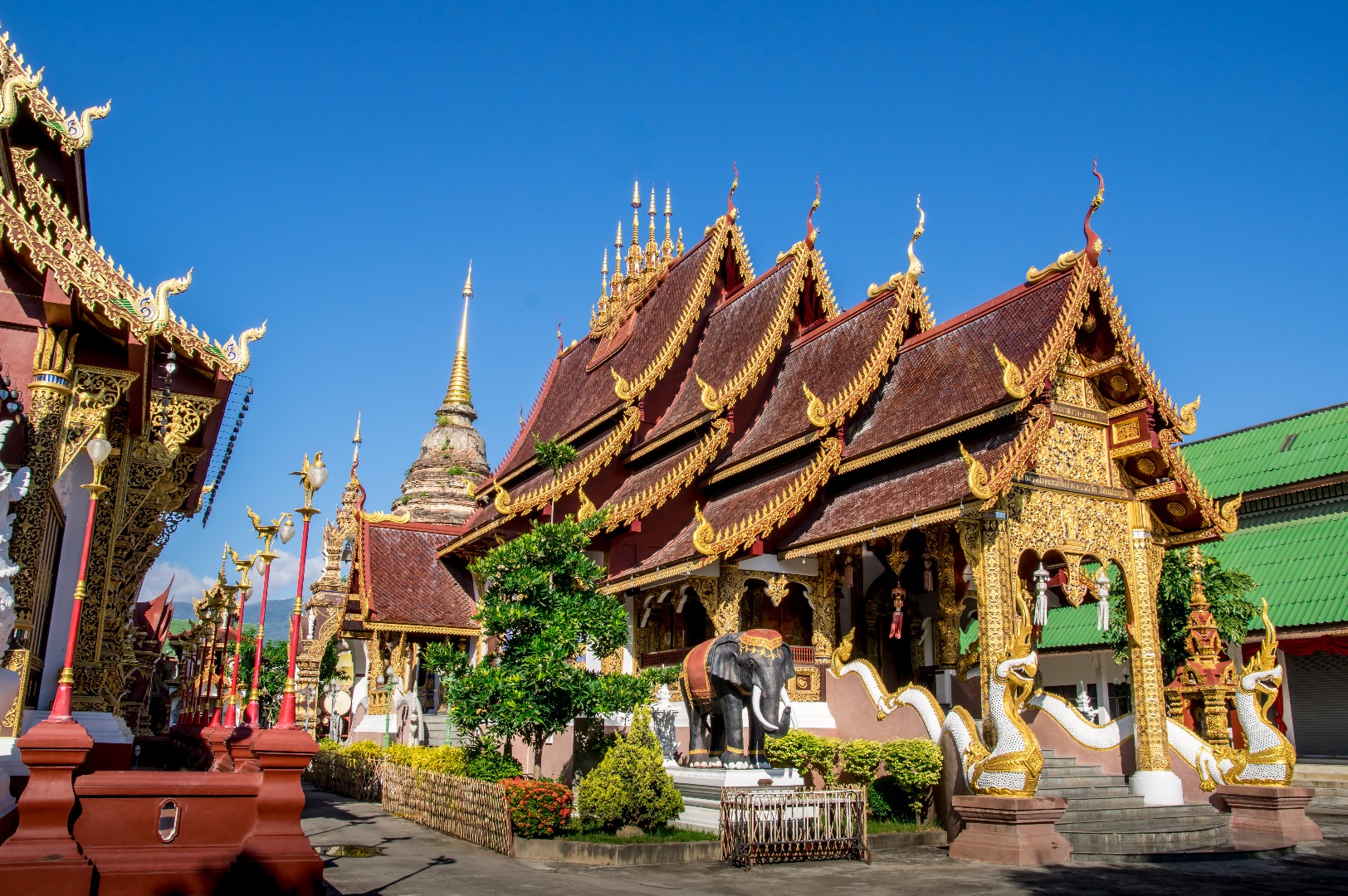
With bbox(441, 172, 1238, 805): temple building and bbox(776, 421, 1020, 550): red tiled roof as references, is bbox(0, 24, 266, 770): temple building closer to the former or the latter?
bbox(441, 172, 1238, 805): temple building

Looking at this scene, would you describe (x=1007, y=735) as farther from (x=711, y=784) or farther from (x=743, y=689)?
(x=711, y=784)

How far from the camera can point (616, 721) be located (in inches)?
619

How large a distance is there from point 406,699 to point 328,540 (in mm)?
18335

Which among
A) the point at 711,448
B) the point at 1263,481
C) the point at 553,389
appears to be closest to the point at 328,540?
the point at 553,389

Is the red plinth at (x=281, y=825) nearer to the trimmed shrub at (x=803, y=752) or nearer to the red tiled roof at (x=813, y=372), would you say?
the trimmed shrub at (x=803, y=752)

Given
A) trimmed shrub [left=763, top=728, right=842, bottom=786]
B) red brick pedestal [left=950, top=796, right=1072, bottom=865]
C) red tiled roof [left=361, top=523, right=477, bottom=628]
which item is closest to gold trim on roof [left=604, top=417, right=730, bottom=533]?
trimmed shrub [left=763, top=728, right=842, bottom=786]

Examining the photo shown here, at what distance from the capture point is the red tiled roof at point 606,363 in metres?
21.0

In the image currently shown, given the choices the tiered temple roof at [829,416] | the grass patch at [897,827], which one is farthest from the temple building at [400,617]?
the grass patch at [897,827]

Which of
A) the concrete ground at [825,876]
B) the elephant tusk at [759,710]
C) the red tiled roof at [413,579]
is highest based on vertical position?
the red tiled roof at [413,579]

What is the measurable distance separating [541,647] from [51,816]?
6610 millimetres

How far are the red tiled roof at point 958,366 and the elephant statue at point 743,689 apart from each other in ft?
12.6

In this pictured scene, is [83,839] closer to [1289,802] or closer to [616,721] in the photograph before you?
[616,721]

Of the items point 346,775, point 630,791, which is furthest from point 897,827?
point 346,775

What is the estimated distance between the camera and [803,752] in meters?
12.9
